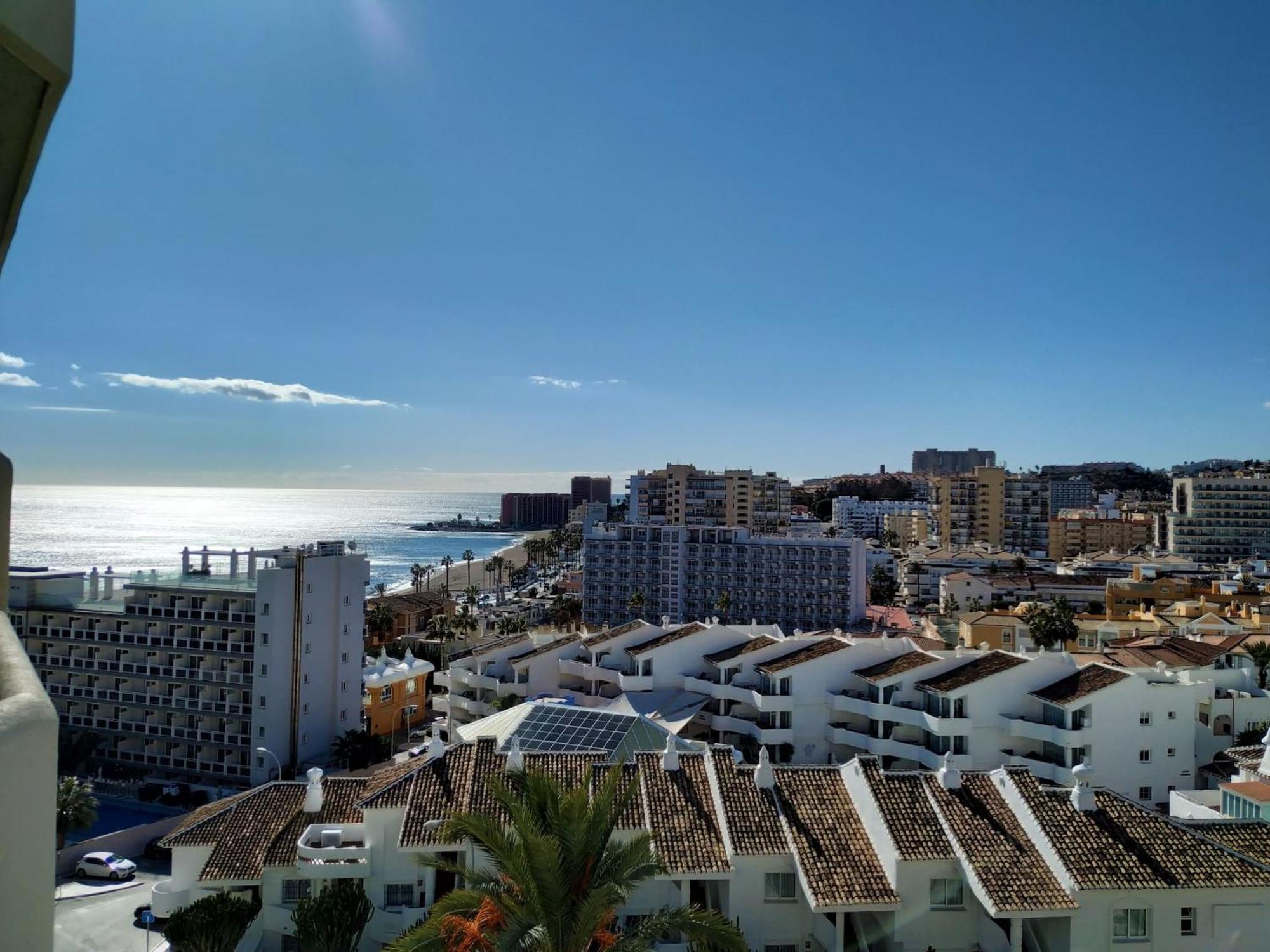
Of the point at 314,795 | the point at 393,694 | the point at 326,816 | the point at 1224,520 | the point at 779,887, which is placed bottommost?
the point at 393,694

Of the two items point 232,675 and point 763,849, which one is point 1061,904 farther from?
point 232,675

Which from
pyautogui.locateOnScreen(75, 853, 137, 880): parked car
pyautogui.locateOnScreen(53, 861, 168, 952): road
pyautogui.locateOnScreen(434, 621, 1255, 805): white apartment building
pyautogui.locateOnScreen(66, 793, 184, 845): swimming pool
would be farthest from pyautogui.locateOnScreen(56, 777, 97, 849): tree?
pyautogui.locateOnScreen(434, 621, 1255, 805): white apartment building

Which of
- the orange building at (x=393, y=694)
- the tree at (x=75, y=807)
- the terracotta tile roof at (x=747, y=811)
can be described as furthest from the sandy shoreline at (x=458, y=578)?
the terracotta tile roof at (x=747, y=811)

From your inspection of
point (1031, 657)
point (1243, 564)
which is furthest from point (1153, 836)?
point (1243, 564)

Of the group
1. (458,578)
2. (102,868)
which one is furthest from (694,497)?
(102,868)

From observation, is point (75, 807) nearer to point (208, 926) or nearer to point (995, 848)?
point (208, 926)

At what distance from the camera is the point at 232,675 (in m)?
44.7

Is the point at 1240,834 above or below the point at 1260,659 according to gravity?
below

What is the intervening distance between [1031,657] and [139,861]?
36547 mm

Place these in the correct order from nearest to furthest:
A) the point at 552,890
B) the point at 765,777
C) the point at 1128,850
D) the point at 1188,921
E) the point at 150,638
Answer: the point at 552,890 < the point at 1188,921 < the point at 1128,850 < the point at 765,777 < the point at 150,638

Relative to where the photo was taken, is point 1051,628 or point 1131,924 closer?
point 1131,924

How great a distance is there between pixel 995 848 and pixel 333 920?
14.2 m

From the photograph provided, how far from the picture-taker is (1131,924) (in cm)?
1748

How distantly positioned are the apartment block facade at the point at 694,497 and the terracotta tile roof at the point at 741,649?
7574cm
